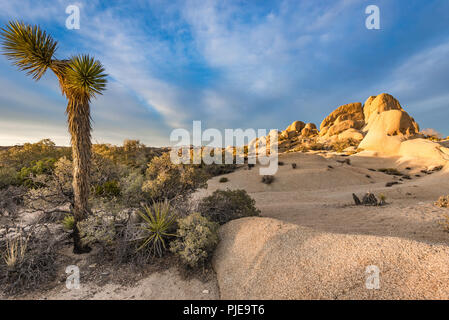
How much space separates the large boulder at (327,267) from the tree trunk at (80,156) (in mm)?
4002

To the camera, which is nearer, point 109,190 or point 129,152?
point 109,190

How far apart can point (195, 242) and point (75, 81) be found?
4818 millimetres

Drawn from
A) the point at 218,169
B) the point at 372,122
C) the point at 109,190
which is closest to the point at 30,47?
the point at 109,190

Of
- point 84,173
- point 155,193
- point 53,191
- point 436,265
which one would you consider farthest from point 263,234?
point 53,191

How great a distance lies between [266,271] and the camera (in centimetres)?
389

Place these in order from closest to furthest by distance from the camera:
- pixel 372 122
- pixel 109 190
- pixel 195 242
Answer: pixel 195 242 < pixel 109 190 < pixel 372 122

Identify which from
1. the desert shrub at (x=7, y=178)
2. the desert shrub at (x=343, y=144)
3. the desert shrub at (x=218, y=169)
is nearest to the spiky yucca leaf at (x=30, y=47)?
the desert shrub at (x=7, y=178)

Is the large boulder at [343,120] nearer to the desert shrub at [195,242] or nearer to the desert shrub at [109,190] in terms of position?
the desert shrub at [109,190]

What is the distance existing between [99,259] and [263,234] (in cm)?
440

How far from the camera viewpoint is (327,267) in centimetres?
359

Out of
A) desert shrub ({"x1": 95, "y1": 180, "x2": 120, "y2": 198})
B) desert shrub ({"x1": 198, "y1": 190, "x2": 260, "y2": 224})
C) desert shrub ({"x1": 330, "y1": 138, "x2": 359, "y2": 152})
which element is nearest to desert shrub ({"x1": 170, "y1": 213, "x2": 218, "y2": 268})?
desert shrub ({"x1": 198, "y1": 190, "x2": 260, "y2": 224})

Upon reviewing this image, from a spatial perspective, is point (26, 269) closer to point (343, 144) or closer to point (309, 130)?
point (343, 144)

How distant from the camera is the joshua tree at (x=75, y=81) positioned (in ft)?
14.8
